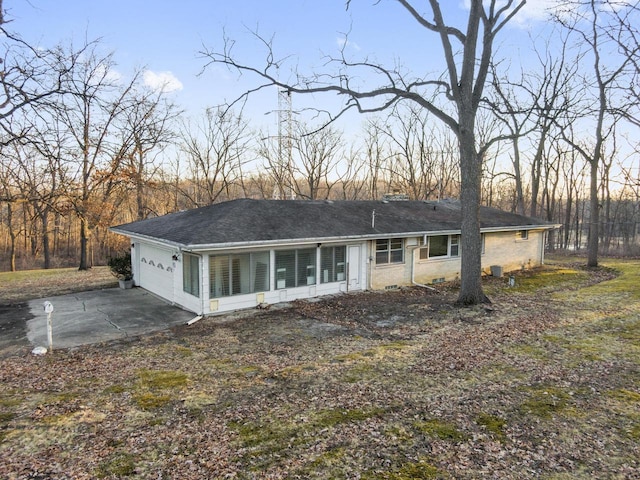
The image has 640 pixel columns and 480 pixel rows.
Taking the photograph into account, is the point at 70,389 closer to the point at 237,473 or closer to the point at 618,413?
Answer: the point at 237,473

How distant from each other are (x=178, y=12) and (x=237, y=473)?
14.6 metres

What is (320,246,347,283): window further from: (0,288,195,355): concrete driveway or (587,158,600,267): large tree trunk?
(587,158,600,267): large tree trunk

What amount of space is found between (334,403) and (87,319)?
334 inches

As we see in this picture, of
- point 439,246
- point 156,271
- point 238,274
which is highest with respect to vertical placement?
point 439,246

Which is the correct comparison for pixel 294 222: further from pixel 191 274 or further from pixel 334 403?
pixel 334 403

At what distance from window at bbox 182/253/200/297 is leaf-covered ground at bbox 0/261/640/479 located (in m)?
1.39

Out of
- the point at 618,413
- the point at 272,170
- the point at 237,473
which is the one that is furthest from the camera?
the point at 272,170

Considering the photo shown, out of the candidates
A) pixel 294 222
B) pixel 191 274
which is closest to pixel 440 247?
pixel 294 222

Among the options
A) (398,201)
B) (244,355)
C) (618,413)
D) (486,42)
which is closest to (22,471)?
(244,355)

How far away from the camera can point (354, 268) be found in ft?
50.2

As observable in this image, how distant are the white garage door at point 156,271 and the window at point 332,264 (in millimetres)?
5176

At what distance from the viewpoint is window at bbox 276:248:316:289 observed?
13.3 metres

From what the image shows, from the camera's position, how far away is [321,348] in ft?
30.5

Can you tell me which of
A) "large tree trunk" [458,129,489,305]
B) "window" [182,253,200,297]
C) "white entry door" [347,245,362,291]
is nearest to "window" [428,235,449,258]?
"large tree trunk" [458,129,489,305]
